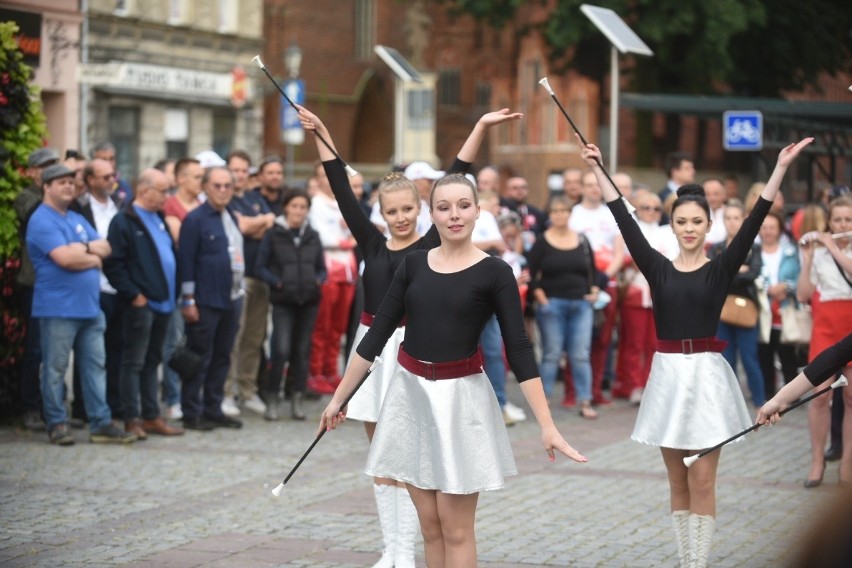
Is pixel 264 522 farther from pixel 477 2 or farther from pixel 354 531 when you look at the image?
pixel 477 2

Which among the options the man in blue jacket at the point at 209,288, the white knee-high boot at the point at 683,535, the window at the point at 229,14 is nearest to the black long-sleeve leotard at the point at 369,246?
the white knee-high boot at the point at 683,535

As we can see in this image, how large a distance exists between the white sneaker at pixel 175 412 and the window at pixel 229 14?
1074 inches

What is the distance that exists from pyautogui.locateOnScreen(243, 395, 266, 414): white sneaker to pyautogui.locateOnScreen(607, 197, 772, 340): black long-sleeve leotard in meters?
7.31

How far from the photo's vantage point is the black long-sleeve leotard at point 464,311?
20.3 feet

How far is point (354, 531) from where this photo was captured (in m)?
8.81

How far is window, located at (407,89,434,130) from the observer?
2769 centimetres

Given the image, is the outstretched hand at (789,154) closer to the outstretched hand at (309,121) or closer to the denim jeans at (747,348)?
the outstretched hand at (309,121)

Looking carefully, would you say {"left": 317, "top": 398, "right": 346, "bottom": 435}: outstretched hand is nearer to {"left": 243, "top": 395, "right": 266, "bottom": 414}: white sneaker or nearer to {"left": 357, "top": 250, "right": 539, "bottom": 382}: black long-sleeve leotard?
{"left": 357, "top": 250, "right": 539, "bottom": 382}: black long-sleeve leotard

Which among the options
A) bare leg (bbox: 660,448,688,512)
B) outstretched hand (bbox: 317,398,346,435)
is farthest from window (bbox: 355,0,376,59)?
outstretched hand (bbox: 317,398,346,435)

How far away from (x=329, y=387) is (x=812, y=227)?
5461mm

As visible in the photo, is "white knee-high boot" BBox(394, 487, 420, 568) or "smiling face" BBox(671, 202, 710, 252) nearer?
"smiling face" BBox(671, 202, 710, 252)

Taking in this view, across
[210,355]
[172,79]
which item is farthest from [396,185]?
[172,79]

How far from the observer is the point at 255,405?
46.9ft

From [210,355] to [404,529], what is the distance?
226 inches
